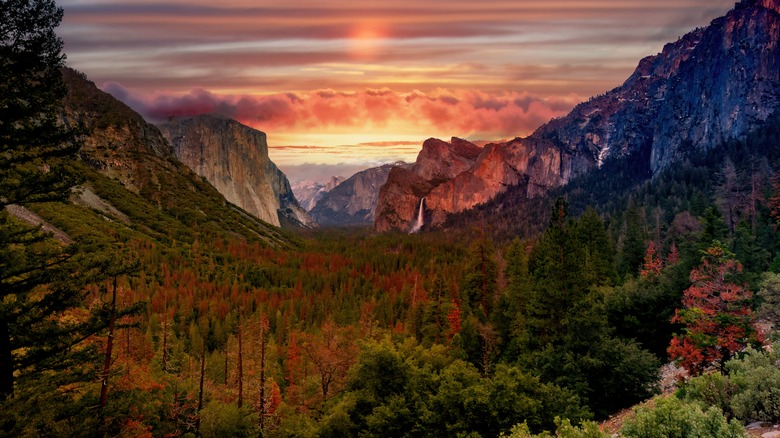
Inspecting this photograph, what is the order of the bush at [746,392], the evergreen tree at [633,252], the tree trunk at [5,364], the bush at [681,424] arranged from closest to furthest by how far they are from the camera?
the bush at [681,424] → the tree trunk at [5,364] → the bush at [746,392] → the evergreen tree at [633,252]

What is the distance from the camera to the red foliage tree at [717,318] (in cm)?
2633

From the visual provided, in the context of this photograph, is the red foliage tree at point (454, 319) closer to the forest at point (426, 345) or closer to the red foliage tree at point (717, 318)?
the forest at point (426, 345)

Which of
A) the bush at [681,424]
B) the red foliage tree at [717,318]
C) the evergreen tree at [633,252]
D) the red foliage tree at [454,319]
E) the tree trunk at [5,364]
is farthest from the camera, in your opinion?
the evergreen tree at [633,252]

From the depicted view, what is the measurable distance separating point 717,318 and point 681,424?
51.5 ft

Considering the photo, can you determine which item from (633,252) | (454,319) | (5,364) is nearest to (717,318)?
(5,364)

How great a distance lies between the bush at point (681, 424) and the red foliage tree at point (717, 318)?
48.8 ft

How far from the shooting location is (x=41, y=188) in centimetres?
1744

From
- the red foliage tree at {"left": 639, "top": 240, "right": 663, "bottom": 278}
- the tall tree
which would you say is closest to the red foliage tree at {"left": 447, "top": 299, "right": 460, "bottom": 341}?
the red foliage tree at {"left": 639, "top": 240, "right": 663, "bottom": 278}

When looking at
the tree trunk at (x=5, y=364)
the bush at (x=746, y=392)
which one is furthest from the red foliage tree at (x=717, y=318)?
the tree trunk at (x=5, y=364)

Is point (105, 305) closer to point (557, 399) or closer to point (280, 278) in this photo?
point (557, 399)

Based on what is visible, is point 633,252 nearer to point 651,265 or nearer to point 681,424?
point 651,265

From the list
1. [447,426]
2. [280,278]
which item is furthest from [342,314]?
[447,426]

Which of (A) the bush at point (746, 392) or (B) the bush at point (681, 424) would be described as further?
(A) the bush at point (746, 392)

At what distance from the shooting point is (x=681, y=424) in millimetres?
14078
